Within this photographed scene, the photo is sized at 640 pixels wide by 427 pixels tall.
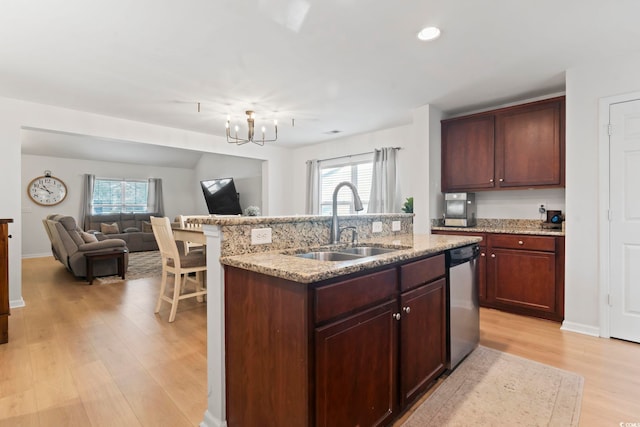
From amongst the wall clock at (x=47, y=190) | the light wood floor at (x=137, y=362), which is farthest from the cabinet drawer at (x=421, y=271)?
the wall clock at (x=47, y=190)

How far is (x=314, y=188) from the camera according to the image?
20.7 feet

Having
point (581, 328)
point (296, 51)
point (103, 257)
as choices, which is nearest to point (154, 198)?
point (103, 257)

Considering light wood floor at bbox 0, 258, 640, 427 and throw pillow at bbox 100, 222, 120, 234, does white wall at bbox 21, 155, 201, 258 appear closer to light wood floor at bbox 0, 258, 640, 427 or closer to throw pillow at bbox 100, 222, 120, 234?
throw pillow at bbox 100, 222, 120, 234

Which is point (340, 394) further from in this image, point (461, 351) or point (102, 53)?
point (102, 53)

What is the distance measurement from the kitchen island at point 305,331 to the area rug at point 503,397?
17 cm

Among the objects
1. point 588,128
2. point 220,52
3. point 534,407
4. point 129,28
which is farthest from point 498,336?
point 129,28

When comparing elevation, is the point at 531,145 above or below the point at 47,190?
above

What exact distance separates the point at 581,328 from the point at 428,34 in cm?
290

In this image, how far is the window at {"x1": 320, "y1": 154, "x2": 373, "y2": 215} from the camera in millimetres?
5598

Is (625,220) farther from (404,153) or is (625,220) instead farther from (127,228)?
(127,228)

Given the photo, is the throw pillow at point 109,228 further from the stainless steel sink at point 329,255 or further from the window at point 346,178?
the stainless steel sink at point 329,255

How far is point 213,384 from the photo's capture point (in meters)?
1.61

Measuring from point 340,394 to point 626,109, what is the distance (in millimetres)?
3284

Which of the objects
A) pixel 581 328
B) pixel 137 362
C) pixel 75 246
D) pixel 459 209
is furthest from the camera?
pixel 75 246
